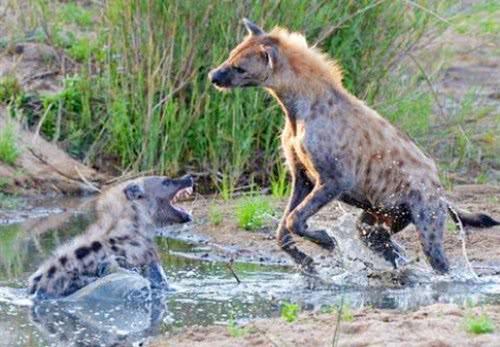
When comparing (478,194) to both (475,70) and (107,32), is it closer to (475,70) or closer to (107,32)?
(107,32)

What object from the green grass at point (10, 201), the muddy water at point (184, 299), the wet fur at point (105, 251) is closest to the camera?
the muddy water at point (184, 299)

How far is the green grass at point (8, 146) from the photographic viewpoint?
13.0 meters

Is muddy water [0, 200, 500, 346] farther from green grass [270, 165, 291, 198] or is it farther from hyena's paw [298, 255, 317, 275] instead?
green grass [270, 165, 291, 198]

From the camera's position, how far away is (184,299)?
Answer: 8.98 m

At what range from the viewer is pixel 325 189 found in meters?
9.77

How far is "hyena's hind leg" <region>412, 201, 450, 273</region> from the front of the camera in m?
9.77

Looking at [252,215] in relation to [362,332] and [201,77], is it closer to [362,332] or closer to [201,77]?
[201,77]

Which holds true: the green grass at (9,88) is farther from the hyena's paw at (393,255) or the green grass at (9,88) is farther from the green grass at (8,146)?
the hyena's paw at (393,255)

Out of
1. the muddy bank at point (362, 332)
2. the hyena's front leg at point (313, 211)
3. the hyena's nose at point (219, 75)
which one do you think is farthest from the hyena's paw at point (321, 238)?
the muddy bank at point (362, 332)

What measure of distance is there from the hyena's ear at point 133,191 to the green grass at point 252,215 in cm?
187

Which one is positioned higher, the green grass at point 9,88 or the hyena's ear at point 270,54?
the hyena's ear at point 270,54

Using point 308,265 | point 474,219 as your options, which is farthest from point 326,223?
point 308,265

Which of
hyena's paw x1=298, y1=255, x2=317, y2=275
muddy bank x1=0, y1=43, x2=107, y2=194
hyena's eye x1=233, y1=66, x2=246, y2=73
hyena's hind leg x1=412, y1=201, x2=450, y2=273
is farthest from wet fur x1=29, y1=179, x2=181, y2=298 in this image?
muddy bank x1=0, y1=43, x2=107, y2=194

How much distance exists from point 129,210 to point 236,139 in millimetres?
3524
